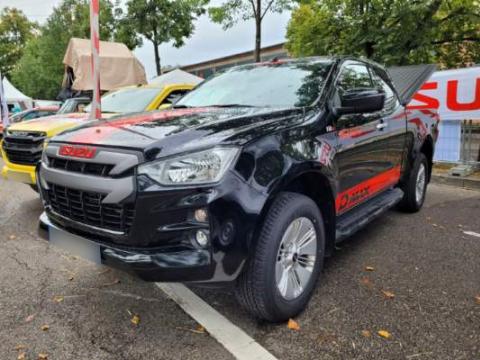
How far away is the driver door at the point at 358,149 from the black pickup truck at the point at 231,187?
0.02 m

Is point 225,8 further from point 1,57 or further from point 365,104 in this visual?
point 1,57

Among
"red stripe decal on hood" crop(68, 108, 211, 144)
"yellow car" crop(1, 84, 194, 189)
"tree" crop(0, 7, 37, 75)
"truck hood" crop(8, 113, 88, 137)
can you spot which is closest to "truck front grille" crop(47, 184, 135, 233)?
"red stripe decal on hood" crop(68, 108, 211, 144)

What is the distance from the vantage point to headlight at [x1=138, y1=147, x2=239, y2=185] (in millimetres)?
2240

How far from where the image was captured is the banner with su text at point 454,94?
711cm

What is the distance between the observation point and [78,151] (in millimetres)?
2551

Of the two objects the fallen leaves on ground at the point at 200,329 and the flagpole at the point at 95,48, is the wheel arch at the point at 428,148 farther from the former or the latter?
the flagpole at the point at 95,48

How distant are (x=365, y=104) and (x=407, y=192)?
240cm

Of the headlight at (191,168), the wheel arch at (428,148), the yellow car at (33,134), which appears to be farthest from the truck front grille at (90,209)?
the wheel arch at (428,148)

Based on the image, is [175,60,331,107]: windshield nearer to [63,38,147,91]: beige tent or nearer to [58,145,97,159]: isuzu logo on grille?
[58,145,97,159]: isuzu logo on grille

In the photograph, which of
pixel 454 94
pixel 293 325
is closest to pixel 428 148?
pixel 454 94

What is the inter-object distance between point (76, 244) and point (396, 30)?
8.46 m

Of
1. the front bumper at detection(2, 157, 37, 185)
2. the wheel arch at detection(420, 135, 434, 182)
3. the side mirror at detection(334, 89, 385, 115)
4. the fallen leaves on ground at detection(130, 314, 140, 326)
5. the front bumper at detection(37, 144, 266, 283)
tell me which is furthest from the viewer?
the front bumper at detection(2, 157, 37, 185)

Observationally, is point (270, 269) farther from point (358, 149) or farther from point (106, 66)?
point (106, 66)

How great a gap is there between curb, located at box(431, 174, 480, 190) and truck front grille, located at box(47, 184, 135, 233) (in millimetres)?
6371
